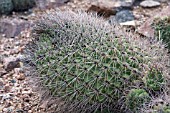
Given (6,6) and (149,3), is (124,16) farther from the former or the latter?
(6,6)

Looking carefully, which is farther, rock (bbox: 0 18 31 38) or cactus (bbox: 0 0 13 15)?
cactus (bbox: 0 0 13 15)

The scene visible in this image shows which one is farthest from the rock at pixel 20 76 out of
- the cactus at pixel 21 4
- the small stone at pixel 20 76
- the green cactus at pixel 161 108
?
the green cactus at pixel 161 108

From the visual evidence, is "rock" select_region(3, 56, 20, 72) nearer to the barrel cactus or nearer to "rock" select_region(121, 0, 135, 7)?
the barrel cactus

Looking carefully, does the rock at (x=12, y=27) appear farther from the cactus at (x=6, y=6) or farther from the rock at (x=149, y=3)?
the rock at (x=149, y=3)

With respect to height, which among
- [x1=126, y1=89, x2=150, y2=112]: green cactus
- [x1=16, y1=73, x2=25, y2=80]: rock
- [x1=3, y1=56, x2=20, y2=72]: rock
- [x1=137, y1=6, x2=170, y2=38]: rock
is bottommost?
[x1=16, y1=73, x2=25, y2=80]: rock

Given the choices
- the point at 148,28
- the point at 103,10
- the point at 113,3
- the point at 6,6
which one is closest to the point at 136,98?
the point at 148,28

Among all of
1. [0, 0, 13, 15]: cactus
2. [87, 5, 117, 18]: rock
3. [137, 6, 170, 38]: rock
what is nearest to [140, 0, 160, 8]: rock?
[87, 5, 117, 18]: rock

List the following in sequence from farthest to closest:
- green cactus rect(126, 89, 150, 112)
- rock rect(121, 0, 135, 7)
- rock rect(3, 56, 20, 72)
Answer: rock rect(121, 0, 135, 7) → rock rect(3, 56, 20, 72) → green cactus rect(126, 89, 150, 112)

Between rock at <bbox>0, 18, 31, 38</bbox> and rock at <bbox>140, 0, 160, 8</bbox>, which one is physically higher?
Result: rock at <bbox>140, 0, 160, 8</bbox>
